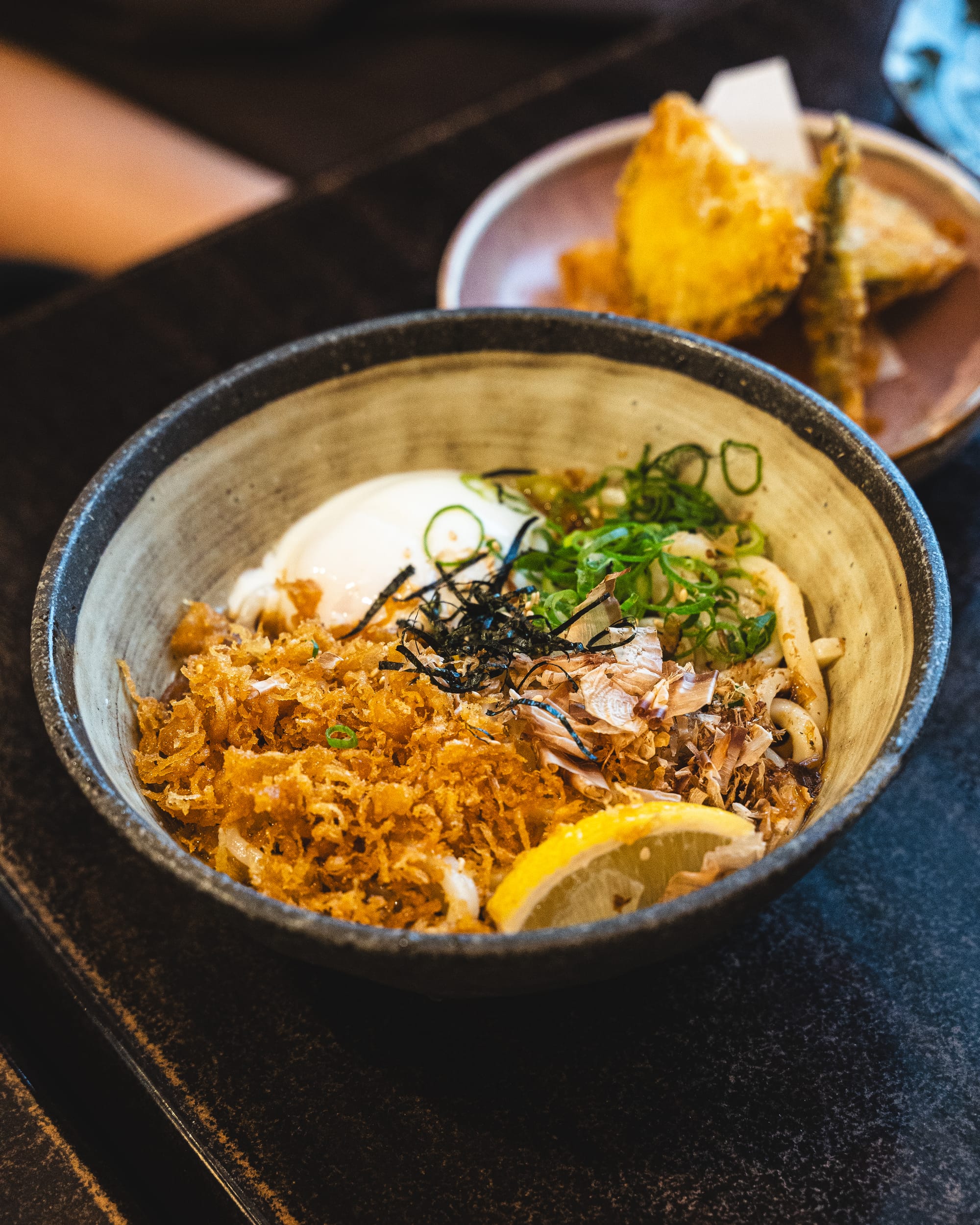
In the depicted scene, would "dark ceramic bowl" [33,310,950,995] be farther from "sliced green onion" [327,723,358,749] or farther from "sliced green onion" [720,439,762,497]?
"sliced green onion" [327,723,358,749]

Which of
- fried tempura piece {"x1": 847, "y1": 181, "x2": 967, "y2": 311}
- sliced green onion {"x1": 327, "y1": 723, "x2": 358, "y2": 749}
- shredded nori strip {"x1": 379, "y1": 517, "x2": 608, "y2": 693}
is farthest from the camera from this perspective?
fried tempura piece {"x1": 847, "y1": 181, "x2": 967, "y2": 311}

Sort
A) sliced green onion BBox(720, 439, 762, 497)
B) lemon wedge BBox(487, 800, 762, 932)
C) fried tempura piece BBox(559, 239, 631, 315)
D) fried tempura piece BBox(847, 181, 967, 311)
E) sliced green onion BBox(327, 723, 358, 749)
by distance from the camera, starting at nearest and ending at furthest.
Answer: lemon wedge BBox(487, 800, 762, 932), sliced green onion BBox(327, 723, 358, 749), sliced green onion BBox(720, 439, 762, 497), fried tempura piece BBox(847, 181, 967, 311), fried tempura piece BBox(559, 239, 631, 315)

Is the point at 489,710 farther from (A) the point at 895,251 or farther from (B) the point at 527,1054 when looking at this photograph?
(A) the point at 895,251

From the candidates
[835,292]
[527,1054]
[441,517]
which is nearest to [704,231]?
[835,292]

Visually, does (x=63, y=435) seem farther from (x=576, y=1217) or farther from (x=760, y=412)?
(x=576, y=1217)

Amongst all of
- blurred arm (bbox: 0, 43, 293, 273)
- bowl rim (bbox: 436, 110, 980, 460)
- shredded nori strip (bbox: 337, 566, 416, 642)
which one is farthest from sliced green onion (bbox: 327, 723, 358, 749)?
blurred arm (bbox: 0, 43, 293, 273)
